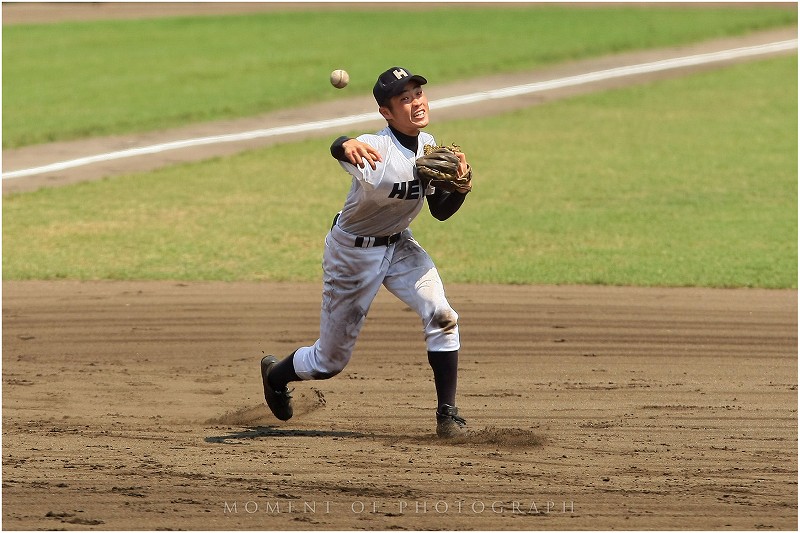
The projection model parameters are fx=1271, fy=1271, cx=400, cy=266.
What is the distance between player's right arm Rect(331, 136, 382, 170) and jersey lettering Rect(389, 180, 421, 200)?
196mm

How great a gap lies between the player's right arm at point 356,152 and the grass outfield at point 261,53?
1325cm

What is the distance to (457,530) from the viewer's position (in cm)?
550

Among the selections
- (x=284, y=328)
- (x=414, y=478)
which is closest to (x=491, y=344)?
(x=284, y=328)

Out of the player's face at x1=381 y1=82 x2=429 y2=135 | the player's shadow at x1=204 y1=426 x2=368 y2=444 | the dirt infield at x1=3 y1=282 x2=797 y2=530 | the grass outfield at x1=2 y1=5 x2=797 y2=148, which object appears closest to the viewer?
the dirt infield at x1=3 y1=282 x2=797 y2=530

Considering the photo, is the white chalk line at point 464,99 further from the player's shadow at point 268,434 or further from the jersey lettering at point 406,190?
the jersey lettering at point 406,190

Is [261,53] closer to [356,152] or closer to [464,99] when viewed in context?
[464,99]

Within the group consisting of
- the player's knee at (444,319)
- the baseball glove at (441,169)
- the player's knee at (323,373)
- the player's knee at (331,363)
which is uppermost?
the baseball glove at (441,169)

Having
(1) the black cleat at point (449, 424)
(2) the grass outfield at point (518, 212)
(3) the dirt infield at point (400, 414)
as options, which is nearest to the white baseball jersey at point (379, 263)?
(1) the black cleat at point (449, 424)

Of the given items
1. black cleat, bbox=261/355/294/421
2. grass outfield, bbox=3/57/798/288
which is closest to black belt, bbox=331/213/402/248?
black cleat, bbox=261/355/294/421

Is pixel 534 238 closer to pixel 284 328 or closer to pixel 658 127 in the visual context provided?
pixel 284 328

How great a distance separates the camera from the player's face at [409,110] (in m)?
6.84

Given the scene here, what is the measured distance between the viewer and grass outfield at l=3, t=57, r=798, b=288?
1211cm

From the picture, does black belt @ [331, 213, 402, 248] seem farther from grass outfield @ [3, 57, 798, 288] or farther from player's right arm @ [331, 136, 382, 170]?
grass outfield @ [3, 57, 798, 288]

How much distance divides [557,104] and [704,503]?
648 inches
